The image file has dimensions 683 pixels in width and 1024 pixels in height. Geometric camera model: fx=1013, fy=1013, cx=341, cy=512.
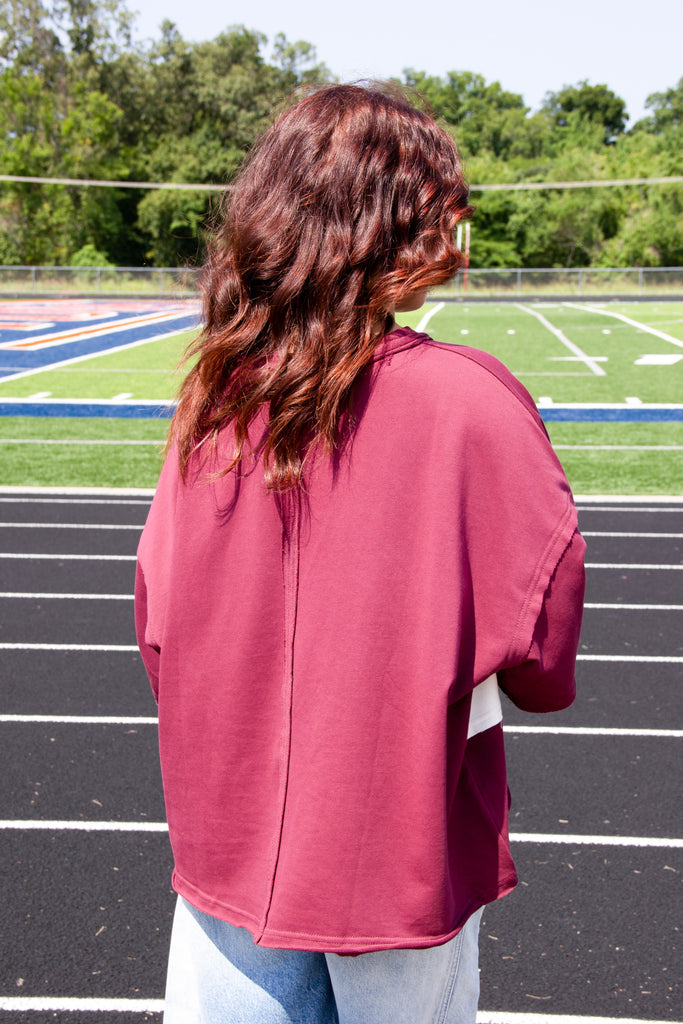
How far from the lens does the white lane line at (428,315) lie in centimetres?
2752

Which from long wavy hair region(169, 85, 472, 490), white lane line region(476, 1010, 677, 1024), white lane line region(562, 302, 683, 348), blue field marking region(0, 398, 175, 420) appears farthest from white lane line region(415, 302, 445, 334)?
long wavy hair region(169, 85, 472, 490)

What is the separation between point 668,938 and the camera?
286 centimetres

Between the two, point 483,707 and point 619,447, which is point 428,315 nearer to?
point 619,447

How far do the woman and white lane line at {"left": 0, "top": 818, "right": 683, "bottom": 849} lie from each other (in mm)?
2291

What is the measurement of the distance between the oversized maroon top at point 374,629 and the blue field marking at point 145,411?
11808 millimetres

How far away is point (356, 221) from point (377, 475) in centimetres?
29

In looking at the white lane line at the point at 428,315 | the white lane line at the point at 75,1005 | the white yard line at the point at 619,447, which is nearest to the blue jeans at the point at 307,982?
the white lane line at the point at 75,1005

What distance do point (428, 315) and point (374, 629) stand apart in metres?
31.9

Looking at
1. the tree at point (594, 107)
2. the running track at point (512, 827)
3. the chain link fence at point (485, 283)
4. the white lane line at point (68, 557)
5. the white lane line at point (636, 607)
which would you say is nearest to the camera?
the running track at point (512, 827)

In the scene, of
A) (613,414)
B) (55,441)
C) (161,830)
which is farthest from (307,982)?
(613,414)

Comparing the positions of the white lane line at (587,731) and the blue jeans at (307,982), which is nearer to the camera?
the blue jeans at (307,982)

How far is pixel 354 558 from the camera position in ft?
3.77

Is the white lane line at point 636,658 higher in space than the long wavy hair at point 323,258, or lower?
lower

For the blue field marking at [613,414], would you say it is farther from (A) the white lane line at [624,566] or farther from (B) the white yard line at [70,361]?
(B) the white yard line at [70,361]
